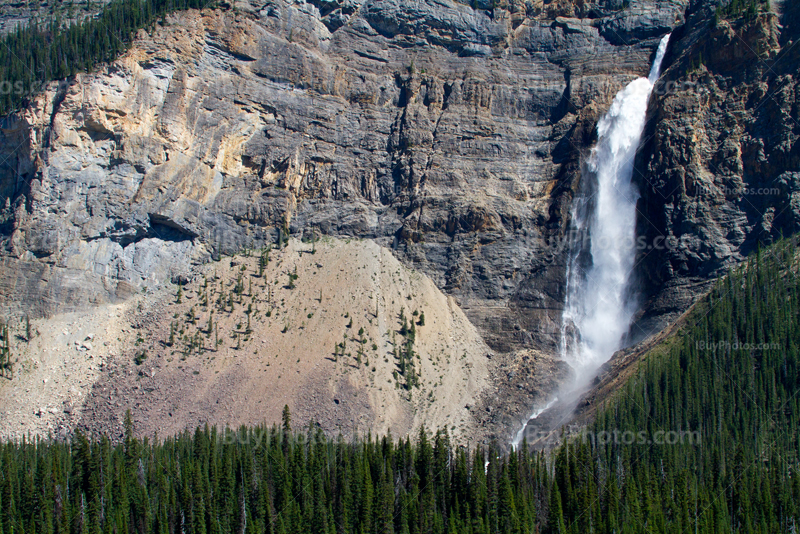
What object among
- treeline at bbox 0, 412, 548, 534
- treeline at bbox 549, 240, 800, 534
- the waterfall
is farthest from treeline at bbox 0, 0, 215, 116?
treeline at bbox 549, 240, 800, 534

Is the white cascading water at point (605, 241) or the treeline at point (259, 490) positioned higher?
the white cascading water at point (605, 241)

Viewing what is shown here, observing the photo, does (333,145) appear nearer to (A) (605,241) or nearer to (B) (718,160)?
(A) (605,241)

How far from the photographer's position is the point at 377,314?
94.8 meters

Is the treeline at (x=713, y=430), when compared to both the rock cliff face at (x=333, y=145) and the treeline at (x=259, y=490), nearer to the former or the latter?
the treeline at (x=259, y=490)

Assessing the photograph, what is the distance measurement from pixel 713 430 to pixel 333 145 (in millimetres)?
61858

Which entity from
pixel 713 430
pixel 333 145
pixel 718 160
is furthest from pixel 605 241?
pixel 333 145

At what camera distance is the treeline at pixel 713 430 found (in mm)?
61062

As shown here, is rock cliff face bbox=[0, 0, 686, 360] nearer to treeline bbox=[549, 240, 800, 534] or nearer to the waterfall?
the waterfall

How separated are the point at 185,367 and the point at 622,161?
6034cm

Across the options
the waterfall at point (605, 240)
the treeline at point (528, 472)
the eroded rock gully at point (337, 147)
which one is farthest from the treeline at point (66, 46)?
the waterfall at point (605, 240)

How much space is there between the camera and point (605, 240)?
10100 cm

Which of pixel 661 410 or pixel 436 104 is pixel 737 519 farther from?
pixel 436 104

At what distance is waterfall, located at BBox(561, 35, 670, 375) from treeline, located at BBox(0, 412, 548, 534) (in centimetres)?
2827

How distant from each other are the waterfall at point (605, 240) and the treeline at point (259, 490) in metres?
28.3
